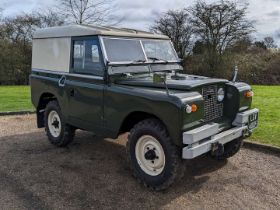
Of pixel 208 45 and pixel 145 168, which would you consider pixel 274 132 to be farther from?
pixel 208 45

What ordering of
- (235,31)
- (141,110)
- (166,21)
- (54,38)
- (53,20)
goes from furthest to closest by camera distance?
(53,20), (166,21), (235,31), (54,38), (141,110)

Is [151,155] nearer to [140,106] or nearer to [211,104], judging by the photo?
[140,106]

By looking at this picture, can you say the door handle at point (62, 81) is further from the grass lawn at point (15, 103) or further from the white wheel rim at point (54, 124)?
the grass lawn at point (15, 103)

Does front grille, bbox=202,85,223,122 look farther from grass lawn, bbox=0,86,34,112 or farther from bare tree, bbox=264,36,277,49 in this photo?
bare tree, bbox=264,36,277,49

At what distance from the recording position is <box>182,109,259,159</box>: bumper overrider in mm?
Result: 4164

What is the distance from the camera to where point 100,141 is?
6.91m

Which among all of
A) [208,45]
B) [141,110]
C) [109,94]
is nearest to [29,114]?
[109,94]

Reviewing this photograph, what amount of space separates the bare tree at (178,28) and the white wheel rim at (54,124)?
13152 mm

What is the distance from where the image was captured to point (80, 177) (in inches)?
200

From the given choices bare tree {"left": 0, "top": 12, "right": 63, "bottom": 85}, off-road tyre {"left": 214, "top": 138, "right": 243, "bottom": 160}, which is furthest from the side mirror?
bare tree {"left": 0, "top": 12, "right": 63, "bottom": 85}

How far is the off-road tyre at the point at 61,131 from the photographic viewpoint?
248 inches

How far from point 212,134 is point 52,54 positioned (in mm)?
3298

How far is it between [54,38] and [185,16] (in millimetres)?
13562

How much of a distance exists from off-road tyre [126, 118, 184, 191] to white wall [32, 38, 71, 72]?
78.2 inches
